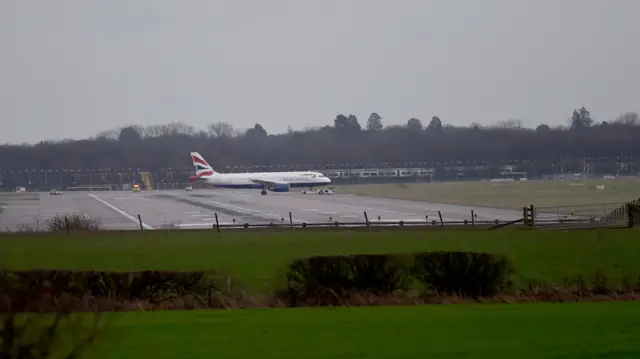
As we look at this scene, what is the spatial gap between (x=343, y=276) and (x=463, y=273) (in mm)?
2195

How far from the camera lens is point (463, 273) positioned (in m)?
15.3

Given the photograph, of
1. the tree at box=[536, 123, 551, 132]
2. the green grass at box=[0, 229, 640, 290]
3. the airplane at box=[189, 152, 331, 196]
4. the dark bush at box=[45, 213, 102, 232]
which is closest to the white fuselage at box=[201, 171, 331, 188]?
the airplane at box=[189, 152, 331, 196]

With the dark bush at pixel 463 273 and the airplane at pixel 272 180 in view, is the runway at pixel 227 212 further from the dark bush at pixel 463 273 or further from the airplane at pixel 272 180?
the dark bush at pixel 463 273

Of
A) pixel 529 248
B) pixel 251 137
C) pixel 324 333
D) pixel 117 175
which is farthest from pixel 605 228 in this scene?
pixel 251 137

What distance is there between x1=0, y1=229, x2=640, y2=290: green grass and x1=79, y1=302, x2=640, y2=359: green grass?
4.53 meters

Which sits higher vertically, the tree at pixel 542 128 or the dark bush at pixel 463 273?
the tree at pixel 542 128

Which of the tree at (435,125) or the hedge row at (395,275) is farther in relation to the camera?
the tree at (435,125)

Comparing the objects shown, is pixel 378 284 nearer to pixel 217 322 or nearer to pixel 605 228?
pixel 217 322

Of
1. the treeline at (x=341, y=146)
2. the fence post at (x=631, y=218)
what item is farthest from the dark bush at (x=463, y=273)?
the treeline at (x=341, y=146)

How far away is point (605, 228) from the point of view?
30094 mm

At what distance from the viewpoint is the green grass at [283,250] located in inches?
730

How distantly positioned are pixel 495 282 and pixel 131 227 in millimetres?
25563

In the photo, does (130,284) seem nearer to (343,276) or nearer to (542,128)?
(343,276)

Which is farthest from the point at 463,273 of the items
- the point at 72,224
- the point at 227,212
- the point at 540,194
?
the point at 540,194
